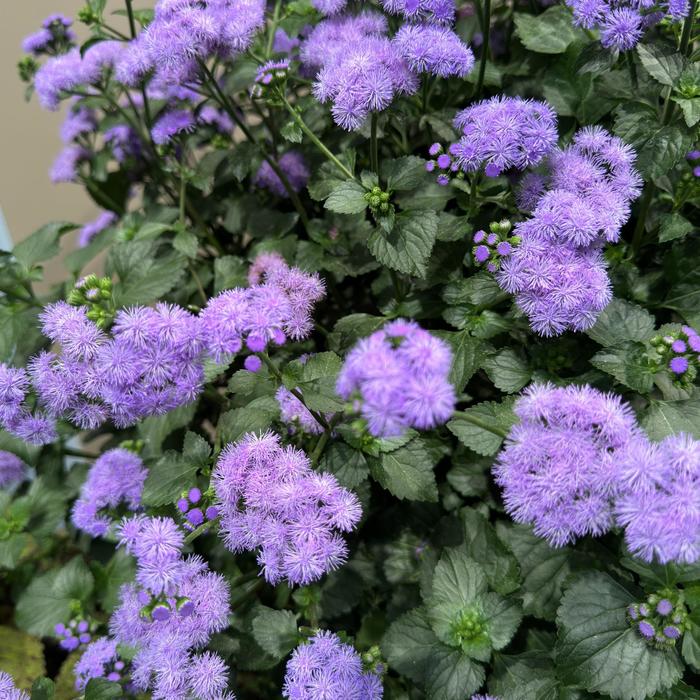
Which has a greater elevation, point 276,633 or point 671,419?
point 671,419

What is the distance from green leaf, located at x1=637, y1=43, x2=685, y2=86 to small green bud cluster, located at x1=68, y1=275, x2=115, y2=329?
1344mm

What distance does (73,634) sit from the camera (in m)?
1.77

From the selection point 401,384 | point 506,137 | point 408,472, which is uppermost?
point 506,137

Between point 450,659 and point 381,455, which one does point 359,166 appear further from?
point 450,659

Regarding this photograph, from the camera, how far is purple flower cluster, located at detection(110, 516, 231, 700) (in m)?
1.19

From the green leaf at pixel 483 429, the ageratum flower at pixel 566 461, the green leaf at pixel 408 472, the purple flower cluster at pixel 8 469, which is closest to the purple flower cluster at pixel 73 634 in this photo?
the purple flower cluster at pixel 8 469

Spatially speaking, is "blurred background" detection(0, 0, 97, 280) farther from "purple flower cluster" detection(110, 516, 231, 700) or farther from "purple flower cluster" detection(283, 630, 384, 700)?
"purple flower cluster" detection(283, 630, 384, 700)

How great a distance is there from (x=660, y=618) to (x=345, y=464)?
0.71m

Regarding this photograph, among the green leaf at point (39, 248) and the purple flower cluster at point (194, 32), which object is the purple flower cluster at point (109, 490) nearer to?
the green leaf at point (39, 248)

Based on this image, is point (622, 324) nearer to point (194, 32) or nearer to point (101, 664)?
point (194, 32)

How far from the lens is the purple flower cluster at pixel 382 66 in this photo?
4.48 ft

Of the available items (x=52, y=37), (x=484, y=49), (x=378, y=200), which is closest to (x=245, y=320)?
(x=378, y=200)

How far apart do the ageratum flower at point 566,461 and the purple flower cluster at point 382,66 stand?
767 mm

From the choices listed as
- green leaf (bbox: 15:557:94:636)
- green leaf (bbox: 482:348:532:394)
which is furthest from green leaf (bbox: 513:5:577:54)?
green leaf (bbox: 15:557:94:636)
